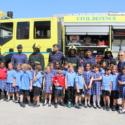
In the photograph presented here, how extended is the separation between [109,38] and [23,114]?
5061 mm

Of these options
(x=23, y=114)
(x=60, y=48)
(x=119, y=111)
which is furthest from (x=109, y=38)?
(x=23, y=114)

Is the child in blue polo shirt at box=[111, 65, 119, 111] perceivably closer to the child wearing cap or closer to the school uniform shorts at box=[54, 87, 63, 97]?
the school uniform shorts at box=[54, 87, 63, 97]

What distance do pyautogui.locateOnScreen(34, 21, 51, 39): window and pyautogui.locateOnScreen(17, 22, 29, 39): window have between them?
0.31 meters

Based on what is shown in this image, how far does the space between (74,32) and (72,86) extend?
126 inches

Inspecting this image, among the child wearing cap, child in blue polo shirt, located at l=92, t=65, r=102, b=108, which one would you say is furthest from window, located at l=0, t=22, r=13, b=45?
child in blue polo shirt, located at l=92, t=65, r=102, b=108

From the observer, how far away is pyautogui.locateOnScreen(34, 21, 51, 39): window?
15.9 metres

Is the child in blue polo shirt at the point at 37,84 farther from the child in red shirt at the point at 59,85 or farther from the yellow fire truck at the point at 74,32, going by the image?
the yellow fire truck at the point at 74,32

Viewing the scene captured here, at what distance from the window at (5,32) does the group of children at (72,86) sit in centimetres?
294

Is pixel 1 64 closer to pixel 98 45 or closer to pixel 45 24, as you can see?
pixel 45 24

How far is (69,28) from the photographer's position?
1599 centimetres

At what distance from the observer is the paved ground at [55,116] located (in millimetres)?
11438

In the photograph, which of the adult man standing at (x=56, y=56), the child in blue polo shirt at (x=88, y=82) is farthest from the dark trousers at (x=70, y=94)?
the adult man standing at (x=56, y=56)

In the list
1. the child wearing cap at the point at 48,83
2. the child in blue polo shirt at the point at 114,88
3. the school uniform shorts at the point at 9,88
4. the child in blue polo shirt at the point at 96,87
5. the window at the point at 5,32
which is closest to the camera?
the child in blue polo shirt at the point at 114,88

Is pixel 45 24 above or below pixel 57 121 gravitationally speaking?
above
